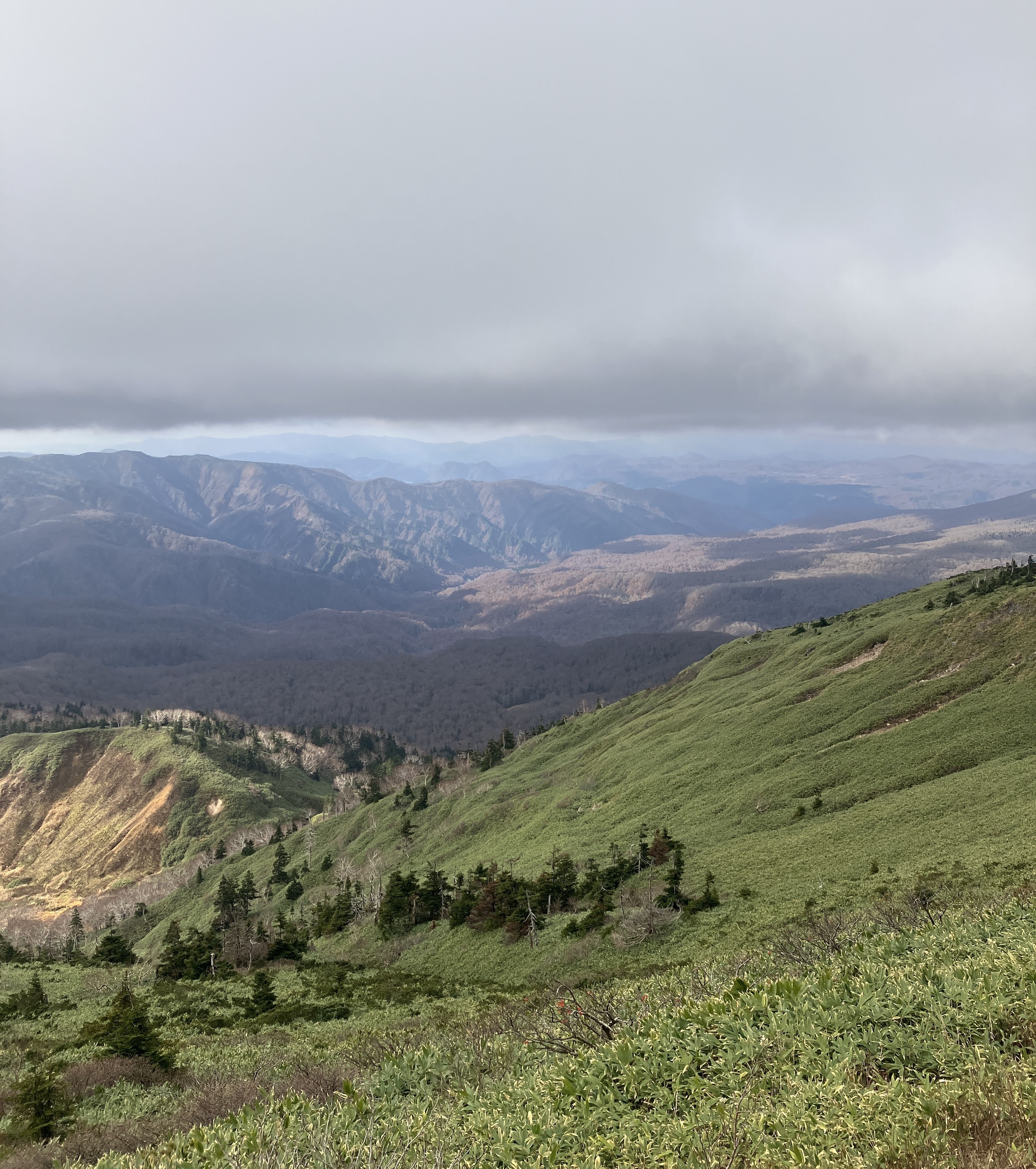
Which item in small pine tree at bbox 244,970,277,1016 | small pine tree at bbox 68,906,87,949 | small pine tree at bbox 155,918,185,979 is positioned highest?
small pine tree at bbox 244,970,277,1016

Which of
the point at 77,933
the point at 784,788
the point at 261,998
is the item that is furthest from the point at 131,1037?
the point at 77,933

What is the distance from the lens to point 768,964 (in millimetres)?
22406

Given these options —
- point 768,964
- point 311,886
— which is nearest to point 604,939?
point 768,964

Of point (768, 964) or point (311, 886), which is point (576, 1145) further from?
point (311, 886)

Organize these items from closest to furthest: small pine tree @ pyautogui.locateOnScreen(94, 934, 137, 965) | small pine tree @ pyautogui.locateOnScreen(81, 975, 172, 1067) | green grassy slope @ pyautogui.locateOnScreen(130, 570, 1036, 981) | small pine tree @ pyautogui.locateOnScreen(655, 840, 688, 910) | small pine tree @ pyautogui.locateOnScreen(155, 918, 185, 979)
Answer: small pine tree @ pyautogui.locateOnScreen(81, 975, 172, 1067), green grassy slope @ pyautogui.locateOnScreen(130, 570, 1036, 981), small pine tree @ pyautogui.locateOnScreen(655, 840, 688, 910), small pine tree @ pyautogui.locateOnScreen(155, 918, 185, 979), small pine tree @ pyautogui.locateOnScreen(94, 934, 137, 965)

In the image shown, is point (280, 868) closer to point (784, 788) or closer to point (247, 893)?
point (247, 893)

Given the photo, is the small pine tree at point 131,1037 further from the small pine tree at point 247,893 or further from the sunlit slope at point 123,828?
the sunlit slope at point 123,828

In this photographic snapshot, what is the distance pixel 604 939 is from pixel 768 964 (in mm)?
33176

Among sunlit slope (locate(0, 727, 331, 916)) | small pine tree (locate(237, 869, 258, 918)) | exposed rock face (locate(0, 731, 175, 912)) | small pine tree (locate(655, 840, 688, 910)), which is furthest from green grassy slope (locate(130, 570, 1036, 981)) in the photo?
exposed rock face (locate(0, 731, 175, 912))

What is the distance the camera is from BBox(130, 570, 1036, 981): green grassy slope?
4894 centimetres

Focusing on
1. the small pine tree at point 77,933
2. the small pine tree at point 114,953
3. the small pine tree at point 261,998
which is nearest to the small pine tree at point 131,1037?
the small pine tree at point 261,998

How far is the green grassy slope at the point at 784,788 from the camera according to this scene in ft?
161

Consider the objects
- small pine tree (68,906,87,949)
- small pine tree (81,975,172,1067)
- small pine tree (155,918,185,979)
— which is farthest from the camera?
small pine tree (68,906,87,949)

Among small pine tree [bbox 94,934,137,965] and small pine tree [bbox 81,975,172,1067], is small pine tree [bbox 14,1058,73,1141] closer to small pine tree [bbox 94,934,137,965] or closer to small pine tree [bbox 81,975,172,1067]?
small pine tree [bbox 81,975,172,1067]
